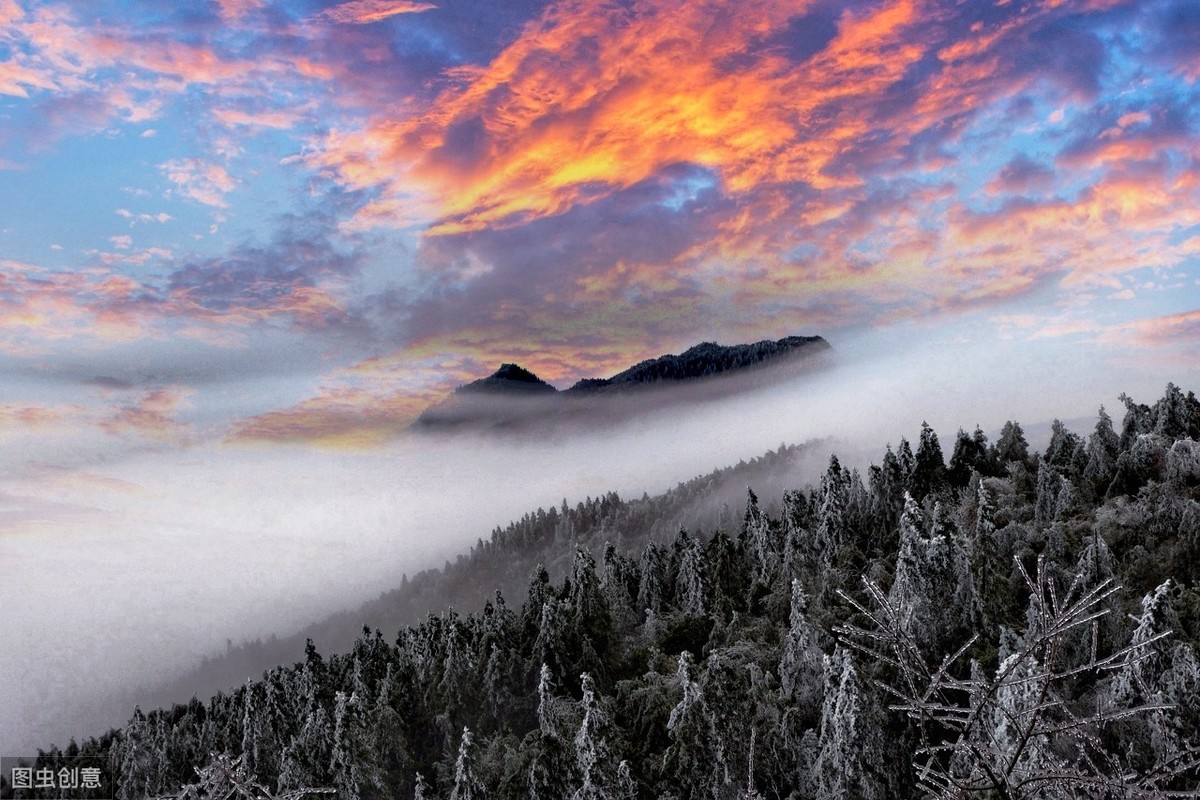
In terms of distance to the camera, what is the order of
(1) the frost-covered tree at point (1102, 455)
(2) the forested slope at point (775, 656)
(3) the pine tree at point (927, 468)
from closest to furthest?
(2) the forested slope at point (775, 656) → (1) the frost-covered tree at point (1102, 455) → (3) the pine tree at point (927, 468)

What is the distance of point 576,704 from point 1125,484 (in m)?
41.6

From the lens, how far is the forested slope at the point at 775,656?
34312mm

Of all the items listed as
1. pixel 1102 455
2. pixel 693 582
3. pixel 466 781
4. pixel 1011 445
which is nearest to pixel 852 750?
pixel 466 781

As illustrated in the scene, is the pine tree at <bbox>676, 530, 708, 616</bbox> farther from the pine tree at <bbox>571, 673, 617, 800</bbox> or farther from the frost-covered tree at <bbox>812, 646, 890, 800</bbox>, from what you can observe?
the frost-covered tree at <bbox>812, 646, 890, 800</bbox>

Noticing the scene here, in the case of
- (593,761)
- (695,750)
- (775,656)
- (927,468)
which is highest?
(927,468)

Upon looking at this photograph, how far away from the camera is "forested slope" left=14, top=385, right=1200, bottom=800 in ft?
113

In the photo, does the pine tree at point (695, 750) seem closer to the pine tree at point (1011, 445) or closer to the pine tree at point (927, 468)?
the pine tree at point (927, 468)

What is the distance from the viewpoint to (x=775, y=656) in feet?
165

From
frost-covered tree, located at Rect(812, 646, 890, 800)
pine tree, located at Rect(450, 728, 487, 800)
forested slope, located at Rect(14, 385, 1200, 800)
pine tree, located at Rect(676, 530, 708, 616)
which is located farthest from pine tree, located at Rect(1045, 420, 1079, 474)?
pine tree, located at Rect(450, 728, 487, 800)

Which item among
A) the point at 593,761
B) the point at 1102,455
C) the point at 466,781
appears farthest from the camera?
the point at 1102,455

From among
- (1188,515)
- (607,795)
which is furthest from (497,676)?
(1188,515)

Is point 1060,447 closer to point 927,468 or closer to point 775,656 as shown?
point 927,468

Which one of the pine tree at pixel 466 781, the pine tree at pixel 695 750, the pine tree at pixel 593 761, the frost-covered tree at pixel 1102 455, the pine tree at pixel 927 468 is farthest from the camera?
the pine tree at pixel 927 468

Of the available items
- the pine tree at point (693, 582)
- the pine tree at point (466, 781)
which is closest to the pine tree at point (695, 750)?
the pine tree at point (466, 781)
